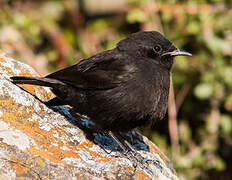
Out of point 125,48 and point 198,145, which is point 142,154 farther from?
point 198,145

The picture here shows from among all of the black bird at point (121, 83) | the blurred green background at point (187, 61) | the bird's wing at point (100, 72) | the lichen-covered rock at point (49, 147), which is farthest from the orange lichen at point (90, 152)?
the blurred green background at point (187, 61)

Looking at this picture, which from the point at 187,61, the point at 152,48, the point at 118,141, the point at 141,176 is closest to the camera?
the point at 141,176

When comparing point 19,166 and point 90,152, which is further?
point 90,152

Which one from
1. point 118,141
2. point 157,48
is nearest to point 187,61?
point 157,48

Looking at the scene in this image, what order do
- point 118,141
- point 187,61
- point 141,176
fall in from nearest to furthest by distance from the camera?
point 141,176
point 118,141
point 187,61

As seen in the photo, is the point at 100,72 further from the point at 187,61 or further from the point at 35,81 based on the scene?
the point at 187,61

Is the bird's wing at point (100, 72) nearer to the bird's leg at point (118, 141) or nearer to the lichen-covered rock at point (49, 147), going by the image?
the lichen-covered rock at point (49, 147)

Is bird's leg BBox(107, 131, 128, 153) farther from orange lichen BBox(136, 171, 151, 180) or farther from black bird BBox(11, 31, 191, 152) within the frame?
orange lichen BBox(136, 171, 151, 180)
